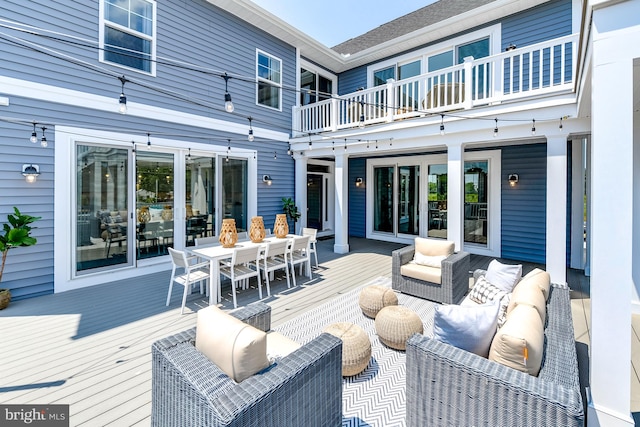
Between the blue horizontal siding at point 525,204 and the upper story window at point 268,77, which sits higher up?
the upper story window at point 268,77

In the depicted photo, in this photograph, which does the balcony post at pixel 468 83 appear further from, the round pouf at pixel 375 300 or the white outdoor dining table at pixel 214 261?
the white outdoor dining table at pixel 214 261

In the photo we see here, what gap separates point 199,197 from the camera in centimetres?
698

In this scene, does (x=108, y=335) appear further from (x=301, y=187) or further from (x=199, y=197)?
(x=301, y=187)

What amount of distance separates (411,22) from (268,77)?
4.61m

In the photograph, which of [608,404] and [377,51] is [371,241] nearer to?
[377,51]

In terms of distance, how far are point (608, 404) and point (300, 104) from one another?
8.94m

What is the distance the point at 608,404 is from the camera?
6.55ft

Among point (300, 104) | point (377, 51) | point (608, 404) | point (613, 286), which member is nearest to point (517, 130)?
point (613, 286)

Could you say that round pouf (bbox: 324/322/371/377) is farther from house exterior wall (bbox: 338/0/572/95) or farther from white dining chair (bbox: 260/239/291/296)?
house exterior wall (bbox: 338/0/572/95)

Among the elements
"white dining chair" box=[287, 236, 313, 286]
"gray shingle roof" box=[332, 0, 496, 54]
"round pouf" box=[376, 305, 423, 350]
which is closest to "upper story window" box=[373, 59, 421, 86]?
"gray shingle roof" box=[332, 0, 496, 54]

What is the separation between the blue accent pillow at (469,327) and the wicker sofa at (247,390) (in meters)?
0.78

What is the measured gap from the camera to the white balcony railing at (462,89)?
16.6ft

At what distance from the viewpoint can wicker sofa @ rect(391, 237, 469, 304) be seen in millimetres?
4418

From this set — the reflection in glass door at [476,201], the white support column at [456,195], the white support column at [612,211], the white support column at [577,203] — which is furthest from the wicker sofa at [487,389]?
the reflection in glass door at [476,201]
